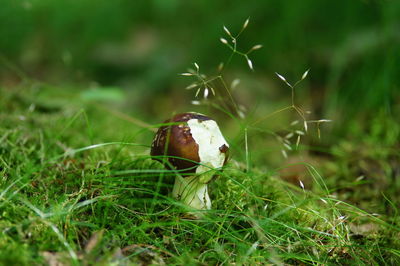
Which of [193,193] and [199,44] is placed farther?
[199,44]

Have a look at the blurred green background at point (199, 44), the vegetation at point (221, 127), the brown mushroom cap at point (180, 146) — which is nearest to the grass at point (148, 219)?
the vegetation at point (221, 127)

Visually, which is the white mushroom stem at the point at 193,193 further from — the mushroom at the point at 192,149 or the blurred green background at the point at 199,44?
the blurred green background at the point at 199,44

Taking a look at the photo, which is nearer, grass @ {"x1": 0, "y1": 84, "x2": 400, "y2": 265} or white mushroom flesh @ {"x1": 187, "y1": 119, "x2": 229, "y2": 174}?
grass @ {"x1": 0, "y1": 84, "x2": 400, "y2": 265}

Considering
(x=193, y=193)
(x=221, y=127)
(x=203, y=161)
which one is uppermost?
(x=203, y=161)

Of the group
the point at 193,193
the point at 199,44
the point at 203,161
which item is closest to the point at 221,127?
the point at 199,44

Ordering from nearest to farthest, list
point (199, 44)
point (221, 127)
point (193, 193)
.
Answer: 1. point (193, 193)
2. point (221, 127)
3. point (199, 44)

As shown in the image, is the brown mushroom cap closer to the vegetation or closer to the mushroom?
the mushroom

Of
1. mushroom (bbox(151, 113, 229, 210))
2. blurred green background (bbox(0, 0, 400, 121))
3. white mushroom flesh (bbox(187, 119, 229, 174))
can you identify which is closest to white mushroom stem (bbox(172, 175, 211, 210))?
mushroom (bbox(151, 113, 229, 210))

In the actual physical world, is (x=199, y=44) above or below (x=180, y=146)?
below

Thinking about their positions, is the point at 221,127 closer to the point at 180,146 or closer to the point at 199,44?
the point at 199,44
